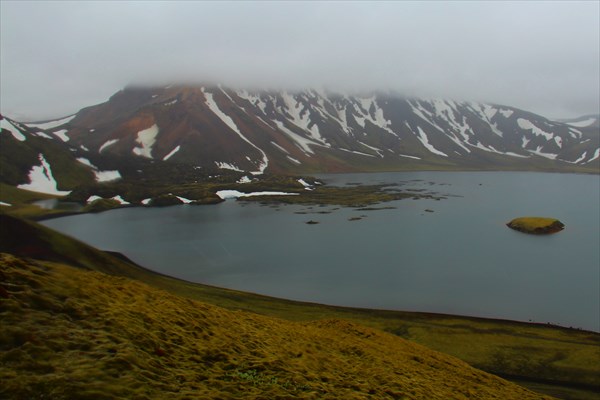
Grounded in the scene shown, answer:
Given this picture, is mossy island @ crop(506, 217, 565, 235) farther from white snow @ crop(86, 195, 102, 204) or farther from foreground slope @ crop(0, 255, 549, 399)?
white snow @ crop(86, 195, 102, 204)

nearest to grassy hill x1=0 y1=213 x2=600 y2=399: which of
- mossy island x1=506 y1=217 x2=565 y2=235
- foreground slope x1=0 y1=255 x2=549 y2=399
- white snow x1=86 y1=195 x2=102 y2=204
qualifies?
foreground slope x1=0 y1=255 x2=549 y2=399

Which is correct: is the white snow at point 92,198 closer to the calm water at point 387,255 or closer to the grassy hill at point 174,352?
the calm water at point 387,255

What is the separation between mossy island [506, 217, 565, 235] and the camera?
12962 centimetres

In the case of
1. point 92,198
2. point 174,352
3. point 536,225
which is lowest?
point 174,352

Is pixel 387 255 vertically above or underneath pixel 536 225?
underneath

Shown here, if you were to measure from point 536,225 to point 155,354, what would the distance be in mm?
143396

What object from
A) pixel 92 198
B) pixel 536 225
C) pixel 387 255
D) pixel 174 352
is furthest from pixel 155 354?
pixel 92 198

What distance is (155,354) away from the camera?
15531mm

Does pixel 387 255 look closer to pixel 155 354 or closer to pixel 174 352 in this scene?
pixel 174 352

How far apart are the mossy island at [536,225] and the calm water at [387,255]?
11.4ft

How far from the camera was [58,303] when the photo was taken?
15.2m

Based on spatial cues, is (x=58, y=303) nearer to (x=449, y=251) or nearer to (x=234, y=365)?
(x=234, y=365)

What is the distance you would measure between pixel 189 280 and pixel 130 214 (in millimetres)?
97153

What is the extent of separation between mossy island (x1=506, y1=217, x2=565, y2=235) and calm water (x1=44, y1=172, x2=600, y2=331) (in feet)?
11.4
